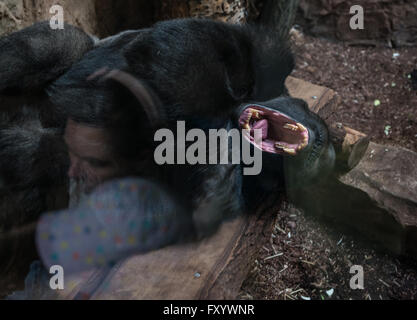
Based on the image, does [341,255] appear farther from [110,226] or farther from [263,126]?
[110,226]

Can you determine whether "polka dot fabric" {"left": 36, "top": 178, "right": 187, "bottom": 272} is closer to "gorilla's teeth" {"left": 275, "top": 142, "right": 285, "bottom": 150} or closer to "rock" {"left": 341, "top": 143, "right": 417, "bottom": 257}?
"gorilla's teeth" {"left": 275, "top": 142, "right": 285, "bottom": 150}

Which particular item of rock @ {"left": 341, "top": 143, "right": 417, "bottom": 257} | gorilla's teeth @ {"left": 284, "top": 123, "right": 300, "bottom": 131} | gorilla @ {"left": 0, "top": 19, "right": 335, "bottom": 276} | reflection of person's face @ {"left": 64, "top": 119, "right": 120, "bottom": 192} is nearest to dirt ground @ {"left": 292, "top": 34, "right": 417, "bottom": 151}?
rock @ {"left": 341, "top": 143, "right": 417, "bottom": 257}

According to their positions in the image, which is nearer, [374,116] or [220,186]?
[220,186]

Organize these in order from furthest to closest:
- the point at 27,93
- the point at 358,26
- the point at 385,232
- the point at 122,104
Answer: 1. the point at 358,26
2. the point at 385,232
3. the point at 27,93
4. the point at 122,104

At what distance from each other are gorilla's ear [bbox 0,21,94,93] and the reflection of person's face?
0.24 metres

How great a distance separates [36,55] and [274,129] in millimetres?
992

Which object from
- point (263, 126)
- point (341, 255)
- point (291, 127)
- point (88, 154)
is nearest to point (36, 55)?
point (88, 154)

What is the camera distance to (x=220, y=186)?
1.86m

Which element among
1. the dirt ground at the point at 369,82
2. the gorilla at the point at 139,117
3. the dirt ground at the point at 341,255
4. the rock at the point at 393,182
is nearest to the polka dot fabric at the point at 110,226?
the gorilla at the point at 139,117

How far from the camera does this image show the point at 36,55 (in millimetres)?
1827

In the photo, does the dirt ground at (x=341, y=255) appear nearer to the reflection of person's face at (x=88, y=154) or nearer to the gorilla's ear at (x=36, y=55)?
the reflection of person's face at (x=88, y=154)
